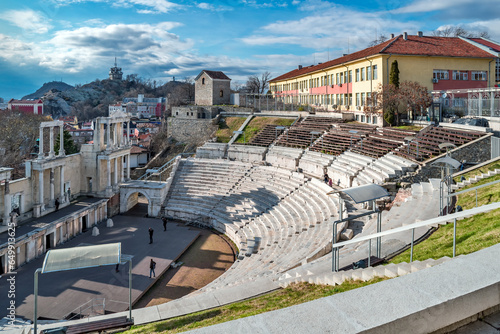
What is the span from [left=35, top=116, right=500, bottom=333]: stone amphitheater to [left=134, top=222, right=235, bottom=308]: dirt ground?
1.17 meters

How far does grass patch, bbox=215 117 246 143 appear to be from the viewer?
48119 millimetres

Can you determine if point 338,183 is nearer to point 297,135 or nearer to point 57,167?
point 297,135

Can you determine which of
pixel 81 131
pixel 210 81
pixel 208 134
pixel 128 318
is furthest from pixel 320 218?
pixel 81 131

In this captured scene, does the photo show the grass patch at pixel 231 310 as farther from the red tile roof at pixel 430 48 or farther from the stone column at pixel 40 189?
the red tile roof at pixel 430 48

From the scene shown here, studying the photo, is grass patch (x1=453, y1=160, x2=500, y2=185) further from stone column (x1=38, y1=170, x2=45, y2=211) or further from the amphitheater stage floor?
stone column (x1=38, y1=170, x2=45, y2=211)

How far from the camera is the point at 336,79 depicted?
49000 millimetres

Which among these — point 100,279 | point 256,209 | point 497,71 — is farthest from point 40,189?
point 497,71

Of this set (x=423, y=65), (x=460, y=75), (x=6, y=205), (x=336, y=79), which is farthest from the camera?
(x=336, y=79)

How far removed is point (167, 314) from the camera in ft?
33.3

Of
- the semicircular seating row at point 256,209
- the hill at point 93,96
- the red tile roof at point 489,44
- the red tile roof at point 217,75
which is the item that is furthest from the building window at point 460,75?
the hill at point 93,96

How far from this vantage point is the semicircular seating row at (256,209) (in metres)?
17.9

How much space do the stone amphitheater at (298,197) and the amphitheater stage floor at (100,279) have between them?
4068mm

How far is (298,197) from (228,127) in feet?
90.6

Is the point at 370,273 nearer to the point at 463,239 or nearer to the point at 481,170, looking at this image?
the point at 463,239
